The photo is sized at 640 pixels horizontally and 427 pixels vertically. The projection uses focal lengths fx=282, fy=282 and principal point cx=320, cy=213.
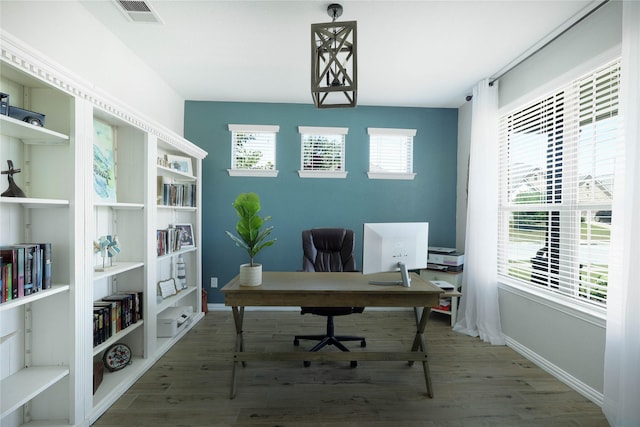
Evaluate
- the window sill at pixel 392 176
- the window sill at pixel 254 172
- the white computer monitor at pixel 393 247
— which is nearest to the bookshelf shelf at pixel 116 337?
the white computer monitor at pixel 393 247

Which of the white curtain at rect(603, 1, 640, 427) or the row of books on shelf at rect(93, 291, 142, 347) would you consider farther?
the row of books on shelf at rect(93, 291, 142, 347)

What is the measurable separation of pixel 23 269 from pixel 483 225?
11.6 ft

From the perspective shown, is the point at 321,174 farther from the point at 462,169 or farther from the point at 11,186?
the point at 11,186

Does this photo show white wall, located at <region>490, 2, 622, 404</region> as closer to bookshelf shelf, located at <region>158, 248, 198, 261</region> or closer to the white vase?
the white vase

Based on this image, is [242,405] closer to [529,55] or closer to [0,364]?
[0,364]

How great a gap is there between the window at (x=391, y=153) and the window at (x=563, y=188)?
113cm

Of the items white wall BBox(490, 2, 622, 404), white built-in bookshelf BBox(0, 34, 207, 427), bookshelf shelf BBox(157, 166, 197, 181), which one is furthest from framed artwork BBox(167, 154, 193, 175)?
white wall BBox(490, 2, 622, 404)

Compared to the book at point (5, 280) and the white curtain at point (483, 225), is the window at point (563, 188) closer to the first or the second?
the white curtain at point (483, 225)

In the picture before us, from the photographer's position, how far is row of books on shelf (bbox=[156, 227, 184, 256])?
8.95ft

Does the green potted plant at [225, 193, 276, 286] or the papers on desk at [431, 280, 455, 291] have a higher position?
the green potted plant at [225, 193, 276, 286]

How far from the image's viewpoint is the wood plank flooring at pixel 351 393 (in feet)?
5.86

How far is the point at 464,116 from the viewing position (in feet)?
12.1

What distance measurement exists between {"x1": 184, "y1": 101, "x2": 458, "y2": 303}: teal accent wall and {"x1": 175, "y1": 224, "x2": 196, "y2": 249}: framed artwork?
36 cm

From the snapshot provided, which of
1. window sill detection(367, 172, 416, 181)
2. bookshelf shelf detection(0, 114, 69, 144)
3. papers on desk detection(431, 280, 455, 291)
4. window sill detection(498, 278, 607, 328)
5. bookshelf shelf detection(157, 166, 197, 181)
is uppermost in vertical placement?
window sill detection(367, 172, 416, 181)
